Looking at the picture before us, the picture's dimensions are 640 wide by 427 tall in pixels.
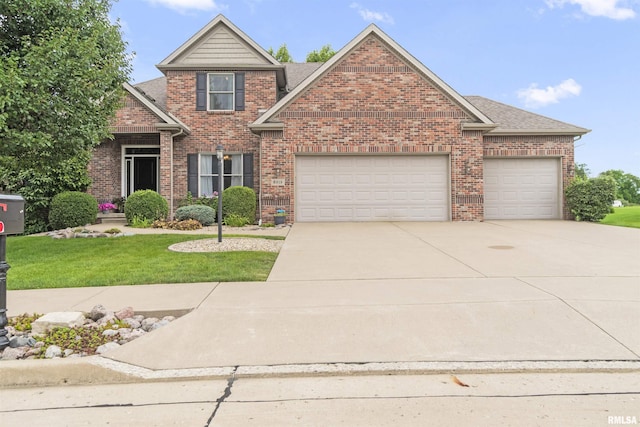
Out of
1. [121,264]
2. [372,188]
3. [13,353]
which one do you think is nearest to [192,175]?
[372,188]

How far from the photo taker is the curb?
3279mm

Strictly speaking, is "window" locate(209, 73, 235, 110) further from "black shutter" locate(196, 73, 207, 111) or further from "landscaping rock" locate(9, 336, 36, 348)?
"landscaping rock" locate(9, 336, 36, 348)

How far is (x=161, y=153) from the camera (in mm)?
15281

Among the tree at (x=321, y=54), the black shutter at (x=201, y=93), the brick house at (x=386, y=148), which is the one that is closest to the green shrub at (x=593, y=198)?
the brick house at (x=386, y=148)

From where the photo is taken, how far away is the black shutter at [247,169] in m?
16.4

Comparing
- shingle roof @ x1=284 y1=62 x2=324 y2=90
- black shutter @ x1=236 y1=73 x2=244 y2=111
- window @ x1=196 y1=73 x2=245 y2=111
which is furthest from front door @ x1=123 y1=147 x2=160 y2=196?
shingle roof @ x1=284 y1=62 x2=324 y2=90

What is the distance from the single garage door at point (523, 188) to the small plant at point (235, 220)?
942 centimetres

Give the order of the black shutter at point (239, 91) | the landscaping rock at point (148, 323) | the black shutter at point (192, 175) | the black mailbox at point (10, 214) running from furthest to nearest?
1. the black shutter at point (239, 91)
2. the black shutter at point (192, 175)
3. the landscaping rock at point (148, 323)
4. the black mailbox at point (10, 214)

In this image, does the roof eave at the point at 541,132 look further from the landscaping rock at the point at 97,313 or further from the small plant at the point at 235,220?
the landscaping rock at the point at 97,313

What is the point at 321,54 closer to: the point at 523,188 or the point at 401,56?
the point at 401,56

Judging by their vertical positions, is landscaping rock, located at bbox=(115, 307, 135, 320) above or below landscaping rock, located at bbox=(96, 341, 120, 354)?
above

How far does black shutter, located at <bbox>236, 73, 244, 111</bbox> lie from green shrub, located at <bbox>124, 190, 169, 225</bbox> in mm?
5012

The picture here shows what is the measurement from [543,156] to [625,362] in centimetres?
1400

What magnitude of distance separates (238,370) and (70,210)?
13.2m
